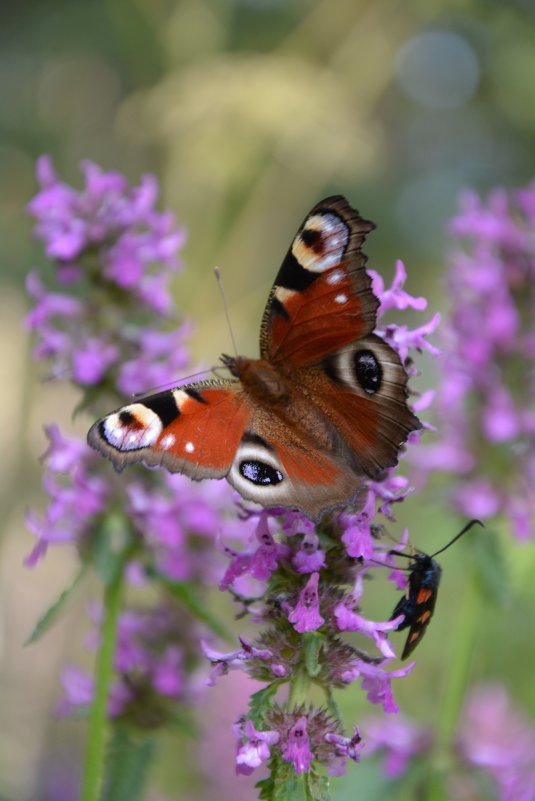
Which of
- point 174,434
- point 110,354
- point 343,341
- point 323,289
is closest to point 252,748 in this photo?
point 174,434

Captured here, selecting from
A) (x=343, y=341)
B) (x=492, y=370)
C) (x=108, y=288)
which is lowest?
(x=343, y=341)

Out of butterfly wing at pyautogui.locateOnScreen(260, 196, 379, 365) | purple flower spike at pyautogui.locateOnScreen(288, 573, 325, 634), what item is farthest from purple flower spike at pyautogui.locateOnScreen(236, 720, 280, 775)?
butterfly wing at pyautogui.locateOnScreen(260, 196, 379, 365)

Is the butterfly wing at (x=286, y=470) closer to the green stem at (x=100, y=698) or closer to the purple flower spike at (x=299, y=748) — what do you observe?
the purple flower spike at (x=299, y=748)

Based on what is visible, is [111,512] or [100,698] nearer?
[100,698]

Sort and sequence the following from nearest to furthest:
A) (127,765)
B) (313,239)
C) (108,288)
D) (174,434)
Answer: (174,434) < (313,239) < (127,765) < (108,288)

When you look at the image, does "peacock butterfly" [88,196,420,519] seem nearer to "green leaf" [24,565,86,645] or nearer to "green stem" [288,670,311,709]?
"green stem" [288,670,311,709]

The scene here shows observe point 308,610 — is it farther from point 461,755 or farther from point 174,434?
point 461,755
